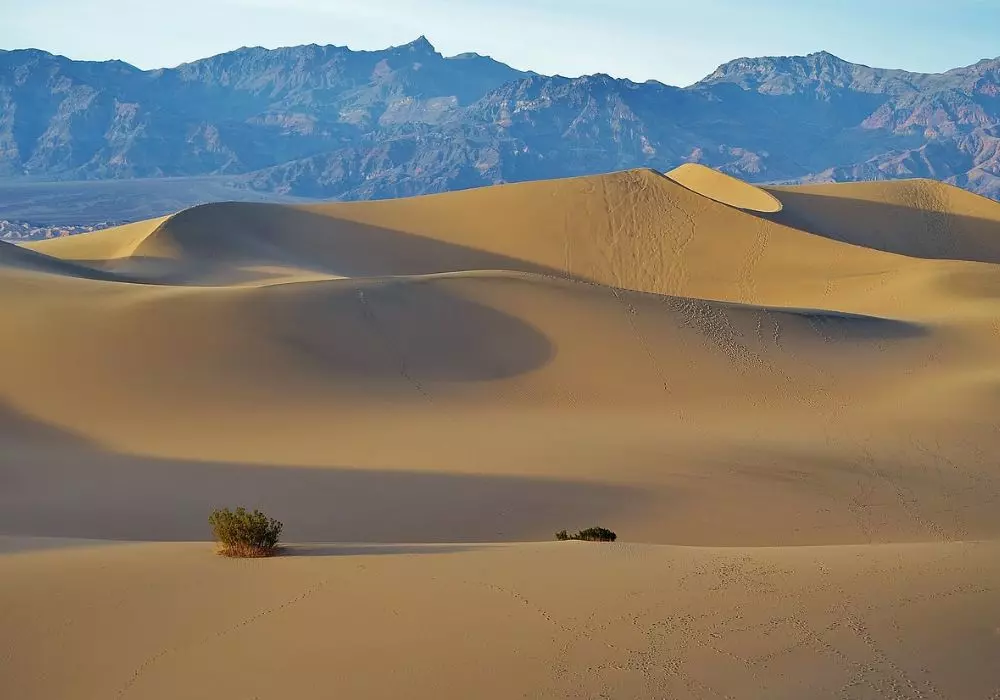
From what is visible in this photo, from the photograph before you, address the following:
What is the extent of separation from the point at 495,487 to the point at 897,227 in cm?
4202

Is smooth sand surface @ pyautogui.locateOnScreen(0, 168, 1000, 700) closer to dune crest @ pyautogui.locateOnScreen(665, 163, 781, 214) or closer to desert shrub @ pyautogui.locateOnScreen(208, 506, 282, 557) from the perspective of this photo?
desert shrub @ pyautogui.locateOnScreen(208, 506, 282, 557)

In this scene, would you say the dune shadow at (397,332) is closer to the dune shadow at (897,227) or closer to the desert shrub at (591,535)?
the desert shrub at (591,535)

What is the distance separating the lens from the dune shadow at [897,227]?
46.3 m

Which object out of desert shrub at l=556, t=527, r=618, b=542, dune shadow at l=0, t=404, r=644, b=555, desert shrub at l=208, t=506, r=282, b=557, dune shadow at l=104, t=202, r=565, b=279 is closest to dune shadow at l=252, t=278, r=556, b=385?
dune shadow at l=0, t=404, r=644, b=555

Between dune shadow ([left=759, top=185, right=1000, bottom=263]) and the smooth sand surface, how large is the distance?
13271 mm

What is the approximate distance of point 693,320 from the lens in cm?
2122

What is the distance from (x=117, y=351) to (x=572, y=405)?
7710mm

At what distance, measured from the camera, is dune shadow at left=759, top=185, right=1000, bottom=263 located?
152 feet

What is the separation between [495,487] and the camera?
1188cm

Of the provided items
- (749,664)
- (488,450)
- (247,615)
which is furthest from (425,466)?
(749,664)

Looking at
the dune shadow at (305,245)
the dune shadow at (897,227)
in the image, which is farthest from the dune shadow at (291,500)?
the dune shadow at (897,227)

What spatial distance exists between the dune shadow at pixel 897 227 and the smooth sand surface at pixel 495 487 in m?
13.3

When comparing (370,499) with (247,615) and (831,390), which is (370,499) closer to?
(247,615)

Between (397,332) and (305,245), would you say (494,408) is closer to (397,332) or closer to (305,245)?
(397,332)
